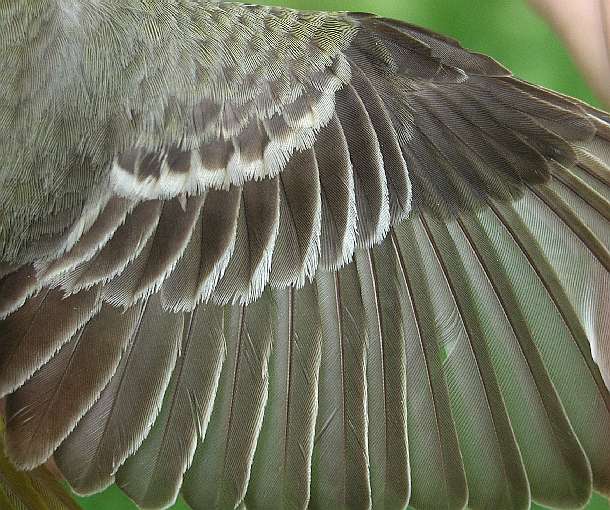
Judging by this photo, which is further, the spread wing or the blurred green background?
the blurred green background

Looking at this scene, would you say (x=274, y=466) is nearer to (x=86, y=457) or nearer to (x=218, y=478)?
(x=218, y=478)

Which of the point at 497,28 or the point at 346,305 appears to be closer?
the point at 346,305

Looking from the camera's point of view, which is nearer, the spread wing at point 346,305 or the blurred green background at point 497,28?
the spread wing at point 346,305
